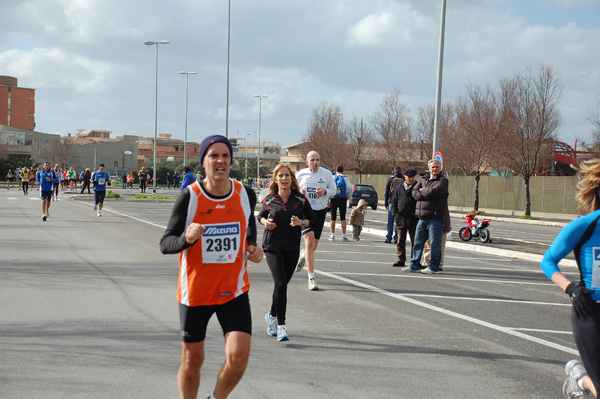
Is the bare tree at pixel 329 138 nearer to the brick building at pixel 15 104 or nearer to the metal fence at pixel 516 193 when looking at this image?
the metal fence at pixel 516 193

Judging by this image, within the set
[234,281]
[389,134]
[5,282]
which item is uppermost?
[389,134]

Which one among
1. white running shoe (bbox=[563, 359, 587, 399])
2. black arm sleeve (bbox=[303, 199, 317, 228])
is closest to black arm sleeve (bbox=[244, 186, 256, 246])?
white running shoe (bbox=[563, 359, 587, 399])

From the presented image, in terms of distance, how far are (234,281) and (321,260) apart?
872cm

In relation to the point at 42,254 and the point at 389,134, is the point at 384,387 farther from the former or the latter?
the point at 389,134

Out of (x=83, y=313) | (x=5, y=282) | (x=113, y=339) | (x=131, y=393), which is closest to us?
(x=131, y=393)

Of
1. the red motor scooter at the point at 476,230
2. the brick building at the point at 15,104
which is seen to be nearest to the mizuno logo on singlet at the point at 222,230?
the red motor scooter at the point at 476,230

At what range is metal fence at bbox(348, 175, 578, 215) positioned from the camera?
3584 cm

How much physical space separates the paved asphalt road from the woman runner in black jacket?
28cm

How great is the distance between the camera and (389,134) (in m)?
53.2

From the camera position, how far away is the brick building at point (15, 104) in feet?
363

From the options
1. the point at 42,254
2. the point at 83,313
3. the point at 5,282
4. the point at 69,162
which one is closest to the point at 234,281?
the point at 83,313

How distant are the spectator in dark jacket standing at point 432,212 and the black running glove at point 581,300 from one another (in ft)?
23.6

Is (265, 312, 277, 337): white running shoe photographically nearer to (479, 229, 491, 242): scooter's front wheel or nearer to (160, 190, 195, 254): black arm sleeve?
(160, 190, 195, 254): black arm sleeve

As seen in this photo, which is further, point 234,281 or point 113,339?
point 113,339
